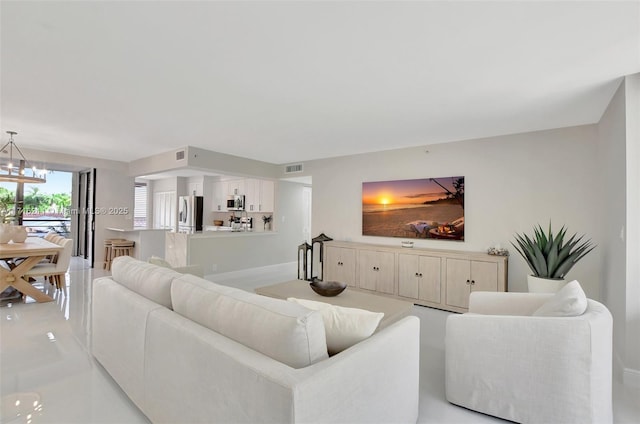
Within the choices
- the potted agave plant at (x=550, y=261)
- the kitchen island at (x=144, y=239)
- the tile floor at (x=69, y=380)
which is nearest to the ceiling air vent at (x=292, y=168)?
the kitchen island at (x=144, y=239)

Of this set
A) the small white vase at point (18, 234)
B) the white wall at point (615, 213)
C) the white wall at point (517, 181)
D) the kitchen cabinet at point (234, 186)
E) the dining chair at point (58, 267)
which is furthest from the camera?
the kitchen cabinet at point (234, 186)

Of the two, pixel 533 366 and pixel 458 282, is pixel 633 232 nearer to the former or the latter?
pixel 533 366

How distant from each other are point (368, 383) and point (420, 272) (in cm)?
333

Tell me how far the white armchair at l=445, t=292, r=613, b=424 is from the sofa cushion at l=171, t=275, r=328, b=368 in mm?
1252

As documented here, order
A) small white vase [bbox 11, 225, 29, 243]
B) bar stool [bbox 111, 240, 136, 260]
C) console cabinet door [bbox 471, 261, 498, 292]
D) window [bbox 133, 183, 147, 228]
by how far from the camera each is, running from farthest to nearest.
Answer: window [bbox 133, 183, 147, 228] → bar stool [bbox 111, 240, 136, 260] → small white vase [bbox 11, 225, 29, 243] → console cabinet door [bbox 471, 261, 498, 292]

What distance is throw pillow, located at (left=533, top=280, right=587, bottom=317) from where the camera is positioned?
182cm

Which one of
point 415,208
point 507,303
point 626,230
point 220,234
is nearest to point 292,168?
point 220,234

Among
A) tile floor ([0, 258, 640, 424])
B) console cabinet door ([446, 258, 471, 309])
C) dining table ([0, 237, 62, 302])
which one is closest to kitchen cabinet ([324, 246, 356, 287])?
console cabinet door ([446, 258, 471, 309])

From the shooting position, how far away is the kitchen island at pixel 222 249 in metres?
5.64

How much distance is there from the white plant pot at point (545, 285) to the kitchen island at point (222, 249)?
A: 502 centimetres

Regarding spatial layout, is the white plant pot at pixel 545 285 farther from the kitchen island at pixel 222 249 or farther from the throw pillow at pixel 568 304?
the kitchen island at pixel 222 249

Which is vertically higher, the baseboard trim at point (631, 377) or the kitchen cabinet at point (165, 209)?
the kitchen cabinet at point (165, 209)

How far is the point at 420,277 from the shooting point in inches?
174

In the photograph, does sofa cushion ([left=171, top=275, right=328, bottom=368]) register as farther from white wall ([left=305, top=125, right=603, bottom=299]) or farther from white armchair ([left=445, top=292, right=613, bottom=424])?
white wall ([left=305, top=125, right=603, bottom=299])
